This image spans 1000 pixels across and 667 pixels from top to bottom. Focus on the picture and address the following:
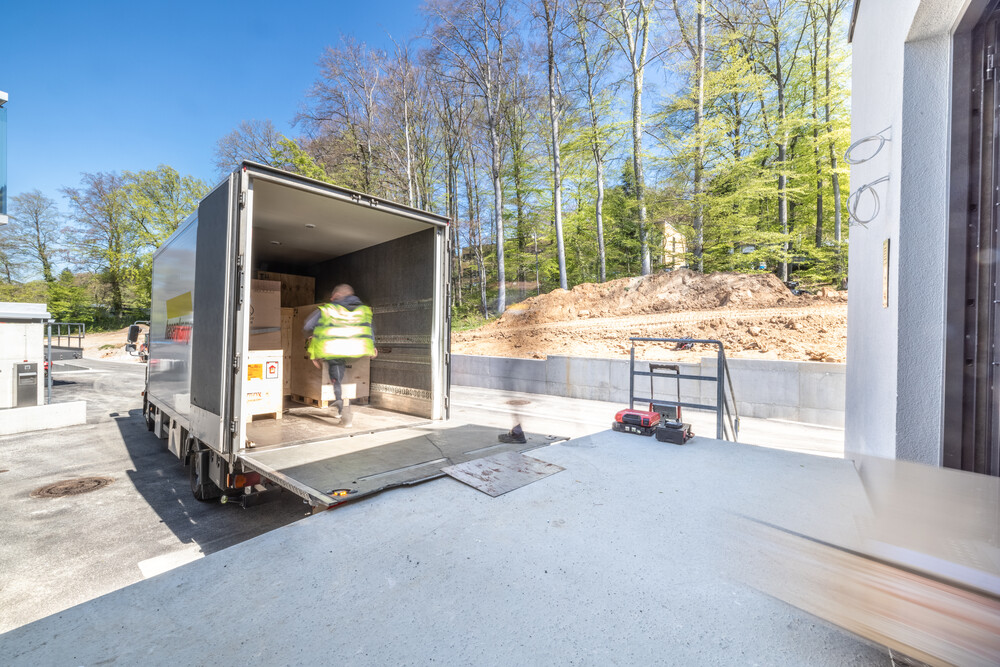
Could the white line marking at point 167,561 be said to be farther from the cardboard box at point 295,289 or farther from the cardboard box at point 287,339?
the cardboard box at point 295,289

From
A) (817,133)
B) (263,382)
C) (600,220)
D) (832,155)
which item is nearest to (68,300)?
(600,220)

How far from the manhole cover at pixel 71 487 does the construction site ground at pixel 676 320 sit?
10311 mm

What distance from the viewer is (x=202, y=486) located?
439cm

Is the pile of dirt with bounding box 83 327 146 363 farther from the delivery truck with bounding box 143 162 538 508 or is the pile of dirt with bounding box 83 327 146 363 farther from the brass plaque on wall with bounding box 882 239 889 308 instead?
the brass plaque on wall with bounding box 882 239 889 308

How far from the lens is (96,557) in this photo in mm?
3477

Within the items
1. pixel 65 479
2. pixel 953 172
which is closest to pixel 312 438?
pixel 65 479

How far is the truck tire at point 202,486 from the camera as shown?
436cm

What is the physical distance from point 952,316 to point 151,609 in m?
4.16

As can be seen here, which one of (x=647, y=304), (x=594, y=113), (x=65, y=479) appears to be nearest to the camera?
(x=65, y=479)

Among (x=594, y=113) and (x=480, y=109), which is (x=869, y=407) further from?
(x=480, y=109)

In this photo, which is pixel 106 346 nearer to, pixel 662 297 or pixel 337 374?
pixel 337 374

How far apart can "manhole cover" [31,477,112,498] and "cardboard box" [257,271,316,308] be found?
11.7ft

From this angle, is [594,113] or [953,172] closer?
[953,172]

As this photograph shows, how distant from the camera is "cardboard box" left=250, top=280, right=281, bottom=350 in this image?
5.82 metres
